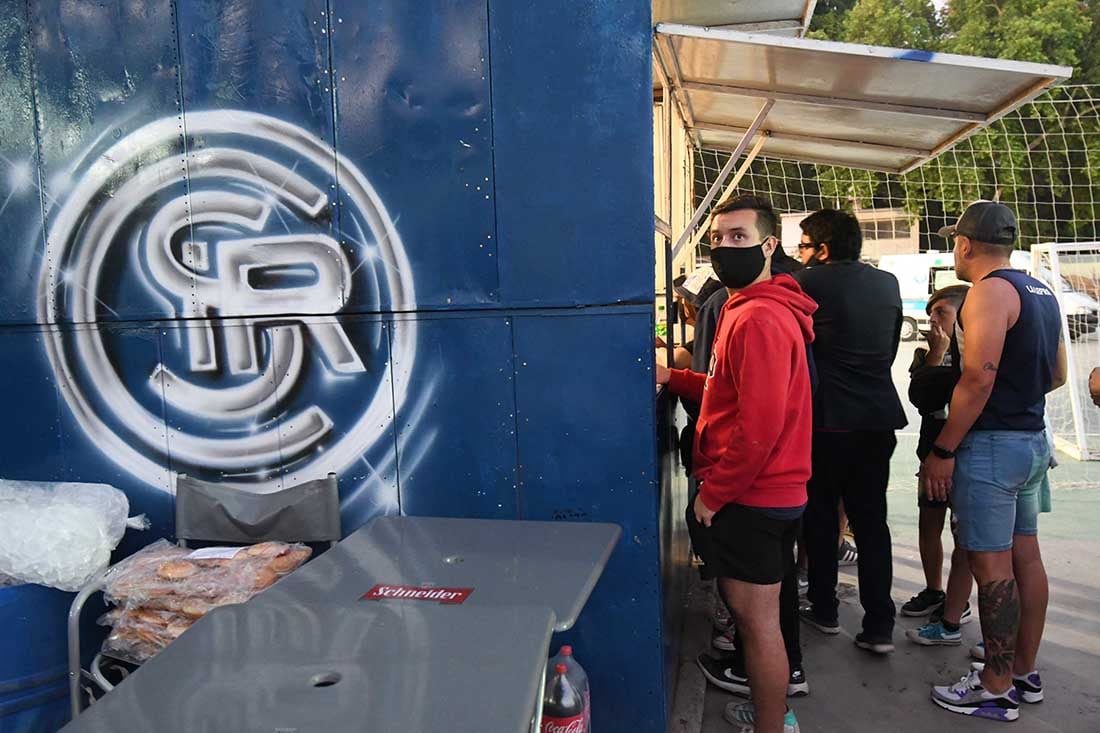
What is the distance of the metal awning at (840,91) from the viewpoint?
3.04 m

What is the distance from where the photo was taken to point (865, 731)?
3.26 meters

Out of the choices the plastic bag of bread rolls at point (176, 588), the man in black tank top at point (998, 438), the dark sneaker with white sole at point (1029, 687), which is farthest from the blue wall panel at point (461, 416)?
the dark sneaker with white sole at point (1029, 687)

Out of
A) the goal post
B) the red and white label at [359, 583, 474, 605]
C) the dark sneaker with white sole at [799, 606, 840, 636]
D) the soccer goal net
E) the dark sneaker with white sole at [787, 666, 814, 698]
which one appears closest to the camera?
the red and white label at [359, 583, 474, 605]

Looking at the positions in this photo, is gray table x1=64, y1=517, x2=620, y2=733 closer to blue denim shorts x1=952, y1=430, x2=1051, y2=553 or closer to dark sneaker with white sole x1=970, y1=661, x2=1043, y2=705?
blue denim shorts x1=952, y1=430, x2=1051, y2=553

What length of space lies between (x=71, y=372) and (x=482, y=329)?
1.76m

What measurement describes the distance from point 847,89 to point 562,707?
3.07 metres

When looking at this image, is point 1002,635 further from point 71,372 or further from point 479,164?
point 71,372

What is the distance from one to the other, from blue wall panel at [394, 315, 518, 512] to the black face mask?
78 cm

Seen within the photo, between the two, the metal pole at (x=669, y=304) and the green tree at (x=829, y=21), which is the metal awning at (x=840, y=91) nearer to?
the metal pole at (x=669, y=304)

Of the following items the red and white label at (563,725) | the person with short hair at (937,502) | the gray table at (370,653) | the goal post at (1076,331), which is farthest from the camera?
the goal post at (1076,331)

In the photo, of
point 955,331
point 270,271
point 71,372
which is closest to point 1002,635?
point 955,331

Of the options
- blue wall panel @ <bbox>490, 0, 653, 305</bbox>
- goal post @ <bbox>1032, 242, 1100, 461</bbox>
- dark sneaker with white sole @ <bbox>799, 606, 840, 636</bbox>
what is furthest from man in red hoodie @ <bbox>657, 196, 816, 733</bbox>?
goal post @ <bbox>1032, 242, 1100, 461</bbox>

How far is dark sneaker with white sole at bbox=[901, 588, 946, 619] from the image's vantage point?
170 inches

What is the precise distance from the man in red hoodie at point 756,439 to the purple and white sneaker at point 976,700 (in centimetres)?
102
